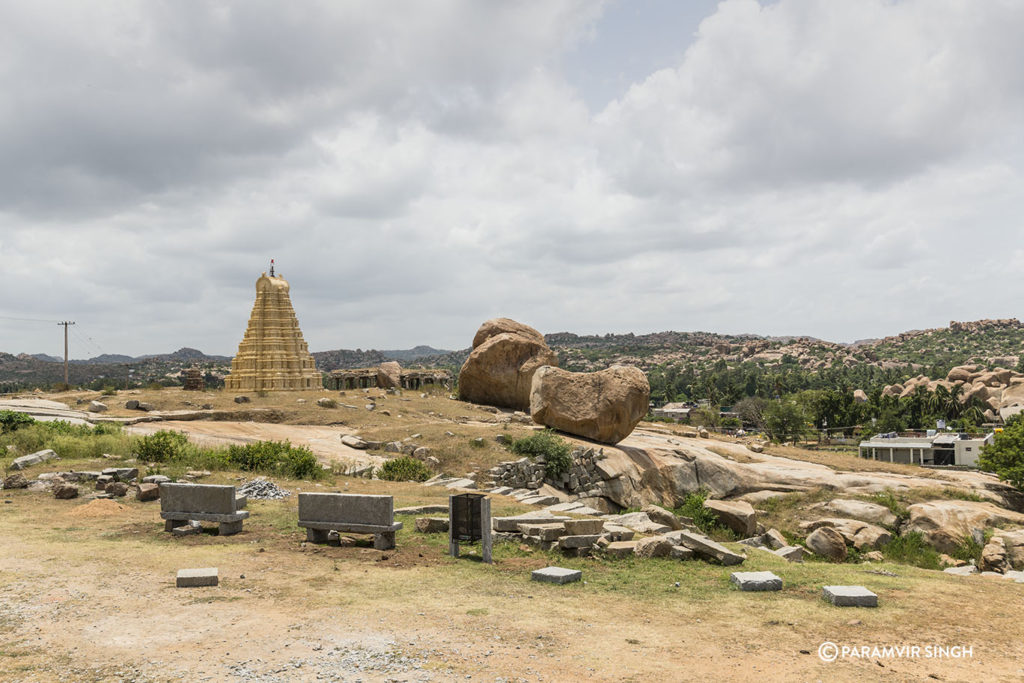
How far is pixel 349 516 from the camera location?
1171 cm

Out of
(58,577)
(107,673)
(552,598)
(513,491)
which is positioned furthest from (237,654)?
(513,491)

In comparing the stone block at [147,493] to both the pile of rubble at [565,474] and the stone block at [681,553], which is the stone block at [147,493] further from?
the stone block at [681,553]

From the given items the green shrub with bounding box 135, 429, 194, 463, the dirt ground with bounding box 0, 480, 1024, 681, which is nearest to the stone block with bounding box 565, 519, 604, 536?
the dirt ground with bounding box 0, 480, 1024, 681

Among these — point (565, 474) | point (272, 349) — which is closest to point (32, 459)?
point (565, 474)

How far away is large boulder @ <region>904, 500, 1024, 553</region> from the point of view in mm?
19094

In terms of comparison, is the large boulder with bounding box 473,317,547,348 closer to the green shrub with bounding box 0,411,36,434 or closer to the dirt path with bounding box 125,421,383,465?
the dirt path with bounding box 125,421,383,465

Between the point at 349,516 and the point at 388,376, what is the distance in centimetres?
4666

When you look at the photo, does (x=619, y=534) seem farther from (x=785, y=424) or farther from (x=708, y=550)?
(x=785, y=424)

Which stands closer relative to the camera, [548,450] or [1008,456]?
[548,450]

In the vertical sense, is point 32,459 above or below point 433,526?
above

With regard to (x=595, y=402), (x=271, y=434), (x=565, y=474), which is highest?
(x=595, y=402)

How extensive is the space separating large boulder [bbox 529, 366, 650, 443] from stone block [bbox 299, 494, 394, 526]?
1334 centimetres

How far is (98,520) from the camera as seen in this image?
13320 mm

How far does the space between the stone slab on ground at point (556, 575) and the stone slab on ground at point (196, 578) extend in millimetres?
4407
